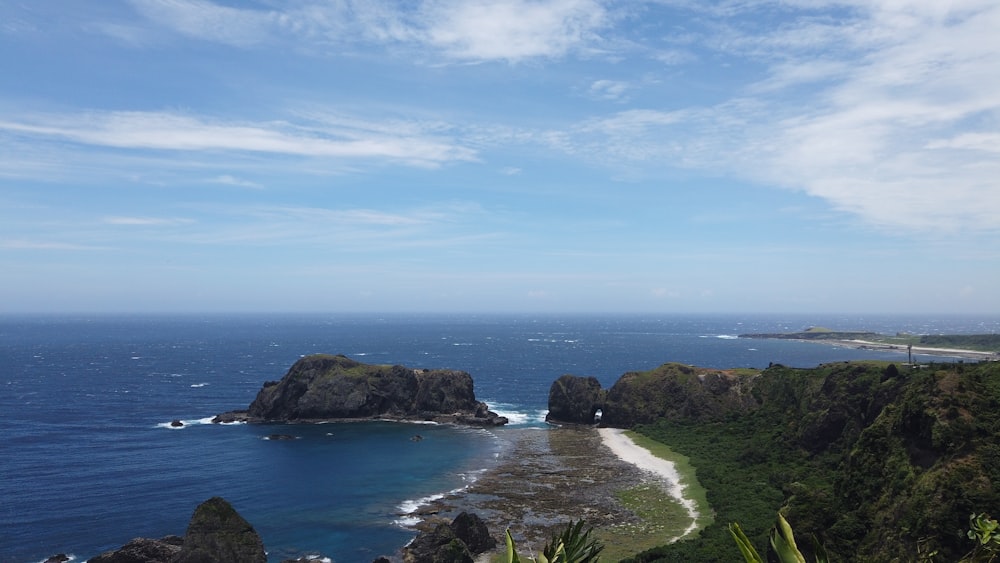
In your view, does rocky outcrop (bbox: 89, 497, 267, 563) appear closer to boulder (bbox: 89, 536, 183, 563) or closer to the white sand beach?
boulder (bbox: 89, 536, 183, 563)

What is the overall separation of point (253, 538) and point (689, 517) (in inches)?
1674

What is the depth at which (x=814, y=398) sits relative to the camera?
9425 centimetres

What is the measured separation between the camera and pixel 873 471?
179ft

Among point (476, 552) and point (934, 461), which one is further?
point (476, 552)

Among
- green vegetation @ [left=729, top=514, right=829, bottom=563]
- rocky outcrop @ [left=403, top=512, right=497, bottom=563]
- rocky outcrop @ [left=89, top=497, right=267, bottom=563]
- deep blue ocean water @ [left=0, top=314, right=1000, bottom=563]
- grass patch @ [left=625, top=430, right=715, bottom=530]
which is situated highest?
green vegetation @ [left=729, top=514, right=829, bottom=563]

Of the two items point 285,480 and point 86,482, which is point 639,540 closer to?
point 285,480

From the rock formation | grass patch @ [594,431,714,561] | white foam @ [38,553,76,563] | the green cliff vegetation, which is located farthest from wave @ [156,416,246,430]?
the green cliff vegetation

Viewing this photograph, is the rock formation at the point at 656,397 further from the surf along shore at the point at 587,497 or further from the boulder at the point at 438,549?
the boulder at the point at 438,549

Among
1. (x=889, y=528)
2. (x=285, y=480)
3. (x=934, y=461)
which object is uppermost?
(x=934, y=461)

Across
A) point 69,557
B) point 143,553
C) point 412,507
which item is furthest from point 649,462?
point 69,557

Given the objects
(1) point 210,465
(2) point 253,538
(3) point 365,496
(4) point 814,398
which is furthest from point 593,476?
(1) point 210,465

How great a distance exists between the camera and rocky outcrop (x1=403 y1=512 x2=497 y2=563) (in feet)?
168

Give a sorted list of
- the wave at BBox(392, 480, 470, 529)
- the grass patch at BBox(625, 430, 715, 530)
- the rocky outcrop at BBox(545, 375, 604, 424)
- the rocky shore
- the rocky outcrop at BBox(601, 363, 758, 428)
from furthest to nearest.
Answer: the rocky outcrop at BBox(545, 375, 604, 424) → the rocky outcrop at BBox(601, 363, 758, 428) → the grass patch at BBox(625, 430, 715, 530) → the wave at BBox(392, 480, 470, 529) → the rocky shore

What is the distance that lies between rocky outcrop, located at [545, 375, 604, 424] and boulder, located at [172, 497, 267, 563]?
80904mm
